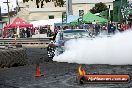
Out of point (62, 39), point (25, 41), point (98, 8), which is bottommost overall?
point (25, 41)

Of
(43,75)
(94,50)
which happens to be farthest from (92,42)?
(43,75)

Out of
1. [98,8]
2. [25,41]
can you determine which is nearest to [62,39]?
[25,41]

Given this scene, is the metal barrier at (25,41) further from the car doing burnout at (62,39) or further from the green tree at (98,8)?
the green tree at (98,8)

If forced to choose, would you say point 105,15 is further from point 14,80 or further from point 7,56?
point 14,80

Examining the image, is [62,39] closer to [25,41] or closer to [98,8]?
[25,41]

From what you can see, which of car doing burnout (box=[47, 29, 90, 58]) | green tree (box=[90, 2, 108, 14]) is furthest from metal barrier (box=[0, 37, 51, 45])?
green tree (box=[90, 2, 108, 14])

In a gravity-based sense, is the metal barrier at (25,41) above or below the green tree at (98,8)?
below

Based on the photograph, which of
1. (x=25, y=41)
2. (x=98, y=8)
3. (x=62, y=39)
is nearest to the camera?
(x=62, y=39)

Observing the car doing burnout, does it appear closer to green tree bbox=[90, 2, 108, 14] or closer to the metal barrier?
the metal barrier

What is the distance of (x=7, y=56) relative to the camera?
1767 centimetres

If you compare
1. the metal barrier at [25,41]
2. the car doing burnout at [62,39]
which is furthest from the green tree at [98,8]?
the car doing burnout at [62,39]

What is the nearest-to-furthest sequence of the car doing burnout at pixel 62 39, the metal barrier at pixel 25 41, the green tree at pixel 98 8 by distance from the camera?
the car doing burnout at pixel 62 39 < the metal barrier at pixel 25 41 < the green tree at pixel 98 8

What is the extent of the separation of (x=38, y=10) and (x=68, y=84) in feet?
227

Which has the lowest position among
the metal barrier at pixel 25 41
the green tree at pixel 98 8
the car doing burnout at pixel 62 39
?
the metal barrier at pixel 25 41
